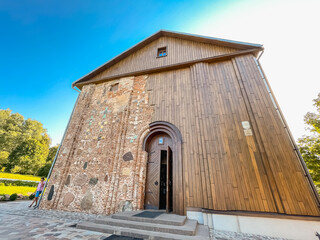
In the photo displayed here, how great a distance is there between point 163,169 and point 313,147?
13667 mm

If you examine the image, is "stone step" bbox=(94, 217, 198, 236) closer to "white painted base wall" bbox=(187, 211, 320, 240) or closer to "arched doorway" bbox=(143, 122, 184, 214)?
"white painted base wall" bbox=(187, 211, 320, 240)

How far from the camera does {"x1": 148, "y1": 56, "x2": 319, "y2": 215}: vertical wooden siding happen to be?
3861mm

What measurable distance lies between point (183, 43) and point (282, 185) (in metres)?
8.21

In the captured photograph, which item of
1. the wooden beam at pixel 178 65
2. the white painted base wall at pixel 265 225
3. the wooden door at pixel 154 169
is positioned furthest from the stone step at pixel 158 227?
the wooden beam at pixel 178 65

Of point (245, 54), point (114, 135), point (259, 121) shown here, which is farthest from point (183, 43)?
point (114, 135)

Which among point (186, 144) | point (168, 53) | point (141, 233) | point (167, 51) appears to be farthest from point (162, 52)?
point (141, 233)

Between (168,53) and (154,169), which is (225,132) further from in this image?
(168,53)

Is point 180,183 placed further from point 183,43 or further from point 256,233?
point 183,43

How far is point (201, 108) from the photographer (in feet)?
18.6

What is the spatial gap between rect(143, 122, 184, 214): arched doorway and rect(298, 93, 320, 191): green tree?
13050 millimetres

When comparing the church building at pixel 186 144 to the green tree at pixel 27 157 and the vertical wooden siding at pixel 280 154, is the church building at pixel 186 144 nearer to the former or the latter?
the vertical wooden siding at pixel 280 154

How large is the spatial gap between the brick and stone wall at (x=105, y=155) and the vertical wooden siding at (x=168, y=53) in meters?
1.08

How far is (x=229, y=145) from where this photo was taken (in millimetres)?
4762

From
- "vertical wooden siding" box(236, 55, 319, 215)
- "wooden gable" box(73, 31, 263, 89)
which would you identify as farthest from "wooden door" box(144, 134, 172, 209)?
"wooden gable" box(73, 31, 263, 89)
